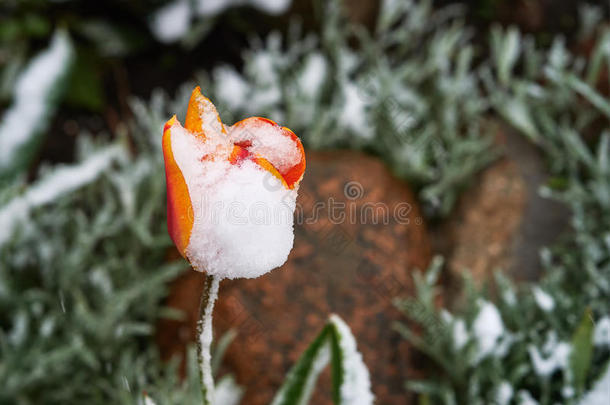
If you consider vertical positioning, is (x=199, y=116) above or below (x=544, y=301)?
above

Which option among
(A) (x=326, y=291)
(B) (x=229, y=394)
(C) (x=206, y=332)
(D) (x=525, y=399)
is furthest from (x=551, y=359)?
(C) (x=206, y=332)

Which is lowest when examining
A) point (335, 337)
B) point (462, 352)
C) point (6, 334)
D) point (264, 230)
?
point (6, 334)

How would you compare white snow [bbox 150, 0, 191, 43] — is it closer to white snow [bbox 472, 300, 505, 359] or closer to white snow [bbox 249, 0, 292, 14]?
white snow [bbox 249, 0, 292, 14]

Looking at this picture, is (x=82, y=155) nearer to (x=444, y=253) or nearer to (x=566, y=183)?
(x=444, y=253)

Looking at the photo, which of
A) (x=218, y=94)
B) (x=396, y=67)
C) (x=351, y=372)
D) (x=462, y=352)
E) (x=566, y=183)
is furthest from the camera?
(x=396, y=67)

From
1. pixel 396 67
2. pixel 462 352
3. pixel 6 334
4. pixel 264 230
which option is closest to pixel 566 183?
pixel 462 352

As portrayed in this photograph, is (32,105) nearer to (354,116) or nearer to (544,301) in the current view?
(354,116)
